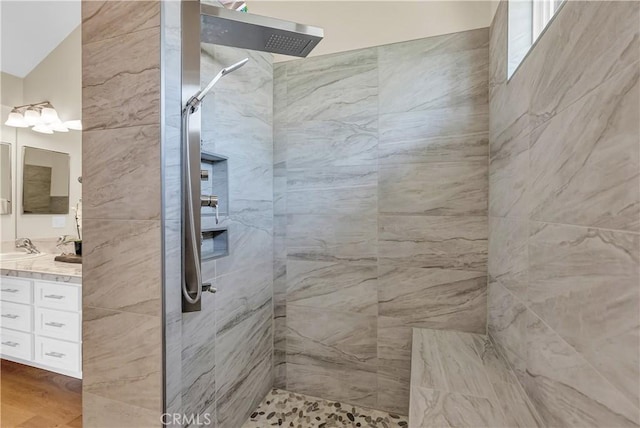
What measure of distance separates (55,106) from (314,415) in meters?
3.30

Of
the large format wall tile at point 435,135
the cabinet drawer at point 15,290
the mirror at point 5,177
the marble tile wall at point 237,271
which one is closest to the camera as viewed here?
the marble tile wall at point 237,271

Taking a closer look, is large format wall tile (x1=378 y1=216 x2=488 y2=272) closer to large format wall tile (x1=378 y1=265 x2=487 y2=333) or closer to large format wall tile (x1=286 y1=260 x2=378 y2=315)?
large format wall tile (x1=378 y1=265 x2=487 y2=333)

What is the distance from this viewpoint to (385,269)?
5.71 ft

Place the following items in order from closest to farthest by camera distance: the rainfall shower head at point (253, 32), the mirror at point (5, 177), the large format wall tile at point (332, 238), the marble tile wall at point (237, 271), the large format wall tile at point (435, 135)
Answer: the rainfall shower head at point (253, 32)
the marble tile wall at point (237, 271)
the large format wall tile at point (435, 135)
the large format wall tile at point (332, 238)
the mirror at point (5, 177)

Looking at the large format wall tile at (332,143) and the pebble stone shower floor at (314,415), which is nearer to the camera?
the pebble stone shower floor at (314,415)

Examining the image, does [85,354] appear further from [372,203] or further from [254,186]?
Result: [372,203]

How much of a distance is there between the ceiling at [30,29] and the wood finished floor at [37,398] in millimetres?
2512

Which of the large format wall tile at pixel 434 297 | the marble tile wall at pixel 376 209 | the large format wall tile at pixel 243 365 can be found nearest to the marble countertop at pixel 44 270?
the large format wall tile at pixel 243 365

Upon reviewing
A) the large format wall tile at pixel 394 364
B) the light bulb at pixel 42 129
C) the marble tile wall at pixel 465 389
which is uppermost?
the light bulb at pixel 42 129

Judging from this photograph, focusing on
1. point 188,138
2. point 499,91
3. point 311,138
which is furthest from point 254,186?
point 499,91

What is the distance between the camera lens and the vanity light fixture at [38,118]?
2375 mm

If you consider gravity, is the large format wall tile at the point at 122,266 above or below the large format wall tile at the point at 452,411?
above

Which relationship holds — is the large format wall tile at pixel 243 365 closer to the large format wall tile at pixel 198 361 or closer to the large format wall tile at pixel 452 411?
the large format wall tile at pixel 198 361

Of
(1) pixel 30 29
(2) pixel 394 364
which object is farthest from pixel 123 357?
(1) pixel 30 29
